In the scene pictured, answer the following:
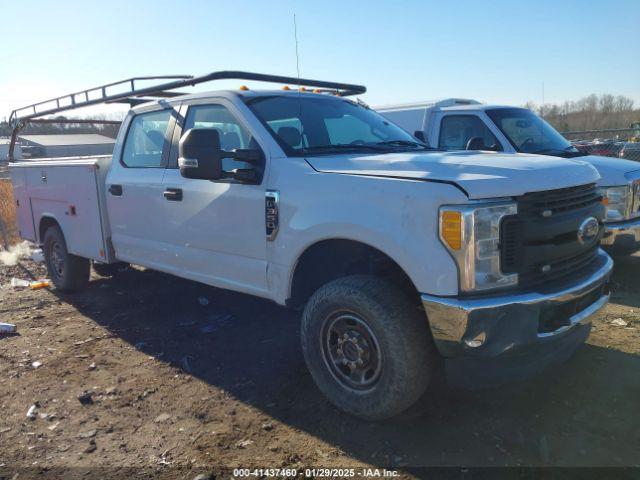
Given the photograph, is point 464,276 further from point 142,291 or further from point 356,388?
point 142,291

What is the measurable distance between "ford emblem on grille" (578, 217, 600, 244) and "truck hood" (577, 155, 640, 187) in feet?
8.66

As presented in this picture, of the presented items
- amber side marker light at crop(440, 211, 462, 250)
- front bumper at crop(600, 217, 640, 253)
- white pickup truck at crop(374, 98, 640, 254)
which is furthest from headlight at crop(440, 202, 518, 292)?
front bumper at crop(600, 217, 640, 253)

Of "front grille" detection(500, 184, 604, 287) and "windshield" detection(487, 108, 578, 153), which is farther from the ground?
"windshield" detection(487, 108, 578, 153)

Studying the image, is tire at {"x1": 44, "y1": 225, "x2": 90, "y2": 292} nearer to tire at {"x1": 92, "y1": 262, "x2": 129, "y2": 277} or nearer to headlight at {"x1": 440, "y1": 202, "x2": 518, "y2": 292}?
tire at {"x1": 92, "y1": 262, "x2": 129, "y2": 277}

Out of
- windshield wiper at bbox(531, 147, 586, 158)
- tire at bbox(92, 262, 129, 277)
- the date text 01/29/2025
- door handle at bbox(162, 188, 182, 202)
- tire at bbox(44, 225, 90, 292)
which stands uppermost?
windshield wiper at bbox(531, 147, 586, 158)

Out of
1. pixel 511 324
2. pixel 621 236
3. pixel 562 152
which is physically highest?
pixel 562 152

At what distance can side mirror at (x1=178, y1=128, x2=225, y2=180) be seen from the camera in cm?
348

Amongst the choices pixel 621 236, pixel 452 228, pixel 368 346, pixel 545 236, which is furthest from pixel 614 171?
pixel 368 346

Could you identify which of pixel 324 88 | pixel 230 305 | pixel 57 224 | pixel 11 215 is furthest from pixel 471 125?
pixel 11 215

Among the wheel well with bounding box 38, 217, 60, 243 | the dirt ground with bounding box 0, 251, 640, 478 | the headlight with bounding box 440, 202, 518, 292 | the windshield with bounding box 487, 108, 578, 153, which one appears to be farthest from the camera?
the windshield with bounding box 487, 108, 578, 153

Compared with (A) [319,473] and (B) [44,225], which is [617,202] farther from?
(B) [44,225]

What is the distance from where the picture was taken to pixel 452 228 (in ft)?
8.78

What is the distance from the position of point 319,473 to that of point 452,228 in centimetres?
147

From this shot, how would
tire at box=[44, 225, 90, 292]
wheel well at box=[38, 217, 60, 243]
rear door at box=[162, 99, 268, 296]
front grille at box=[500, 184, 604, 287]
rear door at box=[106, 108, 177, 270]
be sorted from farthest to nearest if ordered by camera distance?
wheel well at box=[38, 217, 60, 243] → tire at box=[44, 225, 90, 292] → rear door at box=[106, 108, 177, 270] → rear door at box=[162, 99, 268, 296] → front grille at box=[500, 184, 604, 287]
